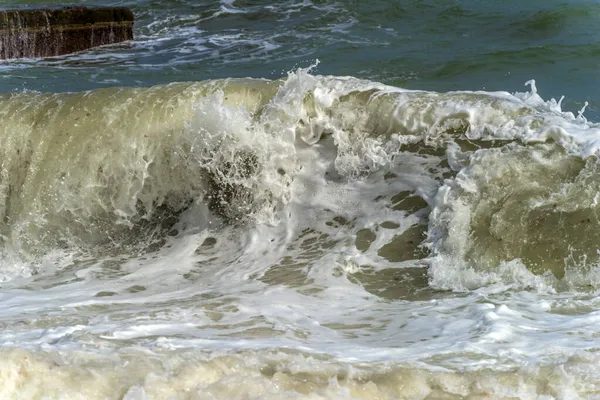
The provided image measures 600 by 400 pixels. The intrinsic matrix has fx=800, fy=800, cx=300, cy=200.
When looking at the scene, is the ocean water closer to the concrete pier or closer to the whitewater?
the whitewater

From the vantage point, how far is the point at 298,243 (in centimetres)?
579

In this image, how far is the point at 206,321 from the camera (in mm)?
3951

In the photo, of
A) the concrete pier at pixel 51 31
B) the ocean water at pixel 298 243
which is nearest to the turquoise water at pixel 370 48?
the concrete pier at pixel 51 31

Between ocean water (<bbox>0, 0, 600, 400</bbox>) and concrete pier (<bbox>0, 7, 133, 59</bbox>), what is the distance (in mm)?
6531

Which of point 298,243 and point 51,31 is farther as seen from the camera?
point 51,31

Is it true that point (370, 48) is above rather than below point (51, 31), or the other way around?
below

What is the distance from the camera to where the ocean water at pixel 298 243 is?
2859mm

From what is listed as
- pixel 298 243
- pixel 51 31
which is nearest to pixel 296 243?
pixel 298 243

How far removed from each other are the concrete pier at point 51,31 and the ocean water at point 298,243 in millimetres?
6531

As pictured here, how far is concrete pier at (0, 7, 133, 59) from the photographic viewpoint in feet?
43.8

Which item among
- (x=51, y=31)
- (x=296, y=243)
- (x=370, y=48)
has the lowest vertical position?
(x=296, y=243)

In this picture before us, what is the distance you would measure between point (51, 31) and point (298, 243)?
946cm

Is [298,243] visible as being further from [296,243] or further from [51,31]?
[51,31]

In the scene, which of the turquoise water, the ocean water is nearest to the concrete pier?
the turquoise water
